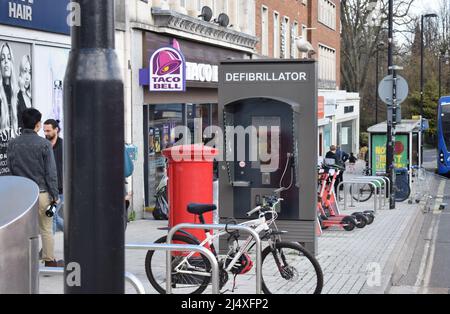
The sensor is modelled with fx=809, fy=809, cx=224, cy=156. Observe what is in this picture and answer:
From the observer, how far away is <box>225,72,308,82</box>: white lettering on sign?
1087cm

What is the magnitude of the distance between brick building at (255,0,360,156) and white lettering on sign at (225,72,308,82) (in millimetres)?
12924

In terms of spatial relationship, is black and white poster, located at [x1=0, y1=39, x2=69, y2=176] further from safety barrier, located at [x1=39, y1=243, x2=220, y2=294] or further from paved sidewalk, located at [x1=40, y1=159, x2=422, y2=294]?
safety barrier, located at [x1=39, y1=243, x2=220, y2=294]

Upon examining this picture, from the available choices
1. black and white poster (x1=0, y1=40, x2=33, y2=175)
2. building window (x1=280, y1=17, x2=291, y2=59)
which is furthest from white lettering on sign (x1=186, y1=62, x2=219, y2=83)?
building window (x1=280, y1=17, x2=291, y2=59)

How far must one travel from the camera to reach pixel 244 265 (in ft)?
26.3

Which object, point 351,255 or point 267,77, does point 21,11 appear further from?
point 351,255

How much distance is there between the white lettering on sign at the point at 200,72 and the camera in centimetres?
2084

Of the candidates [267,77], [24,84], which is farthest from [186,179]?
[24,84]

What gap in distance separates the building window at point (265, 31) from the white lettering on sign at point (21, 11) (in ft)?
58.0

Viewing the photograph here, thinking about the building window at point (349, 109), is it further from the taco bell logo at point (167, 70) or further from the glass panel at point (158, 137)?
the taco bell logo at point (167, 70)

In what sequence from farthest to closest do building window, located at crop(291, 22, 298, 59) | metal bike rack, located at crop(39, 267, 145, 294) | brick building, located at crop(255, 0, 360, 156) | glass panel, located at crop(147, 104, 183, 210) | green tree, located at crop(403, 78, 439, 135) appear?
green tree, located at crop(403, 78, 439, 135), building window, located at crop(291, 22, 298, 59), brick building, located at crop(255, 0, 360, 156), glass panel, located at crop(147, 104, 183, 210), metal bike rack, located at crop(39, 267, 145, 294)

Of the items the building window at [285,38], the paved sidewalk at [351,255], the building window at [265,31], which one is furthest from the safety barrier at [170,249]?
the building window at [285,38]

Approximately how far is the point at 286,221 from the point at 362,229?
15.1 feet

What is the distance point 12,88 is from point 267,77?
14.1ft

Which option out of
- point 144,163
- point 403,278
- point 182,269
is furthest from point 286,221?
point 144,163
